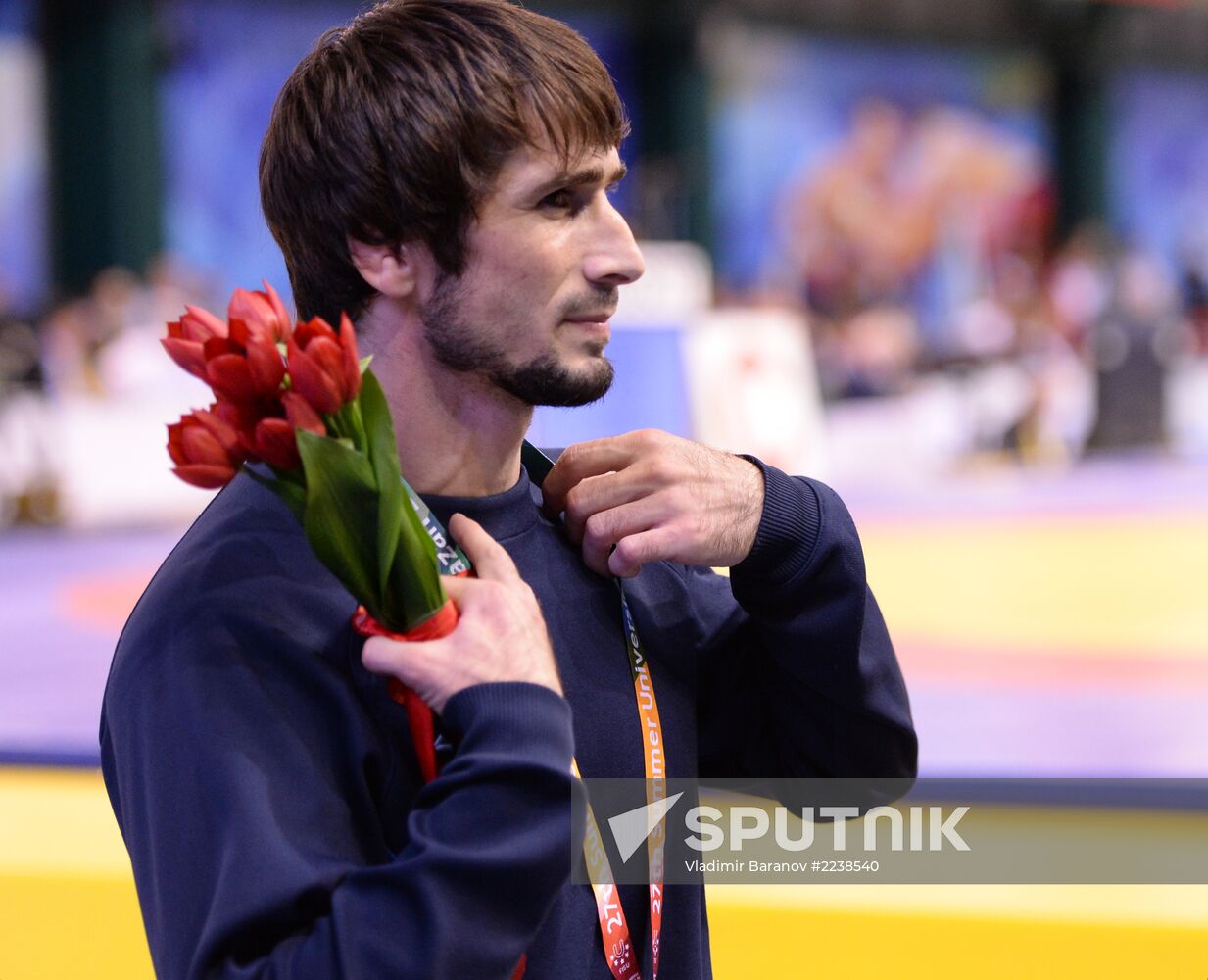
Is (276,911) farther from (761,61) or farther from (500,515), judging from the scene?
(761,61)

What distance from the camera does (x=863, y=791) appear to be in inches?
83.9

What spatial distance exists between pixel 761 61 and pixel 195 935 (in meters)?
21.2

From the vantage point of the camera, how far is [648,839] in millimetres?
1854

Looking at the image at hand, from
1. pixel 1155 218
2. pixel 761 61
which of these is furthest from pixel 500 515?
pixel 1155 218

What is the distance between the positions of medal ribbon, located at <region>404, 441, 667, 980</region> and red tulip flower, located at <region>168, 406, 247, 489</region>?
0.22 metres

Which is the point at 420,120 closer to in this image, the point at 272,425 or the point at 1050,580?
the point at 272,425

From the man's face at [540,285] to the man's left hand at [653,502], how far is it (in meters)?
0.09

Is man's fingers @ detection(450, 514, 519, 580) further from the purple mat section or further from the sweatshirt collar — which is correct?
the purple mat section

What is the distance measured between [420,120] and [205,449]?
0.51 meters

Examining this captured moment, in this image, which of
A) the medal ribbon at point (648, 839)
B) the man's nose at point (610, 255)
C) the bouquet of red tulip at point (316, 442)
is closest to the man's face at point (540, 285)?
the man's nose at point (610, 255)

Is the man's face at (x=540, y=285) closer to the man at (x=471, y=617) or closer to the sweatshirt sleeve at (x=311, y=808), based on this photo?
the man at (x=471, y=617)

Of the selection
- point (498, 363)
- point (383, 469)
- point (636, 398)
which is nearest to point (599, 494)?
point (498, 363)

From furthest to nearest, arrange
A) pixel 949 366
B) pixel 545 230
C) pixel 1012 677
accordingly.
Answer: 1. pixel 949 366
2. pixel 1012 677
3. pixel 545 230

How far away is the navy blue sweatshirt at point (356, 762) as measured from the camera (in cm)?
141
